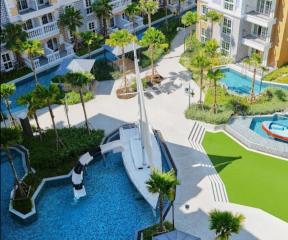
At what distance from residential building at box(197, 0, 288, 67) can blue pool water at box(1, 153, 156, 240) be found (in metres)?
24.6

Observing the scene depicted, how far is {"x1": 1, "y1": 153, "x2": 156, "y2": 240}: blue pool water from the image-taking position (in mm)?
29750

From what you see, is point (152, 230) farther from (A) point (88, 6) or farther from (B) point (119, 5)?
(B) point (119, 5)

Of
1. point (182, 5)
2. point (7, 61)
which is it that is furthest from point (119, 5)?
point (7, 61)

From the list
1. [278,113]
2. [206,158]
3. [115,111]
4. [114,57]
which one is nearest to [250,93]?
[278,113]

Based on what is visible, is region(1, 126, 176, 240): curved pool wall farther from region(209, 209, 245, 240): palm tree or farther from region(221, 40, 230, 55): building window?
region(221, 40, 230, 55): building window

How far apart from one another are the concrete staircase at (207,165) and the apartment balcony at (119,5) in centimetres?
2538

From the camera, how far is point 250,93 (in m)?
44.9

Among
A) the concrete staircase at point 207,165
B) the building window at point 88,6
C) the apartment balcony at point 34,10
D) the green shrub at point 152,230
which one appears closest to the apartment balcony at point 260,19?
the concrete staircase at point 207,165

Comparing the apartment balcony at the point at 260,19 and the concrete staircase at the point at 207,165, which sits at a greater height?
the apartment balcony at the point at 260,19

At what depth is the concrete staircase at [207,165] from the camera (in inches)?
1265

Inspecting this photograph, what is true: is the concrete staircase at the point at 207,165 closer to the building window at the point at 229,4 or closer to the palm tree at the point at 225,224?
the palm tree at the point at 225,224

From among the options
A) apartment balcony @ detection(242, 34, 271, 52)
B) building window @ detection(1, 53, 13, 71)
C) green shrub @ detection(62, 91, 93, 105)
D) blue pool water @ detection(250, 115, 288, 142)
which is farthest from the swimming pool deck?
building window @ detection(1, 53, 13, 71)

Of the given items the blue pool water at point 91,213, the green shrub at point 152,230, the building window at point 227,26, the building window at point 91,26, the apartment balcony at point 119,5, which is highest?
the apartment balcony at point 119,5

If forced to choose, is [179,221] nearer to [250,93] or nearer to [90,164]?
[90,164]
